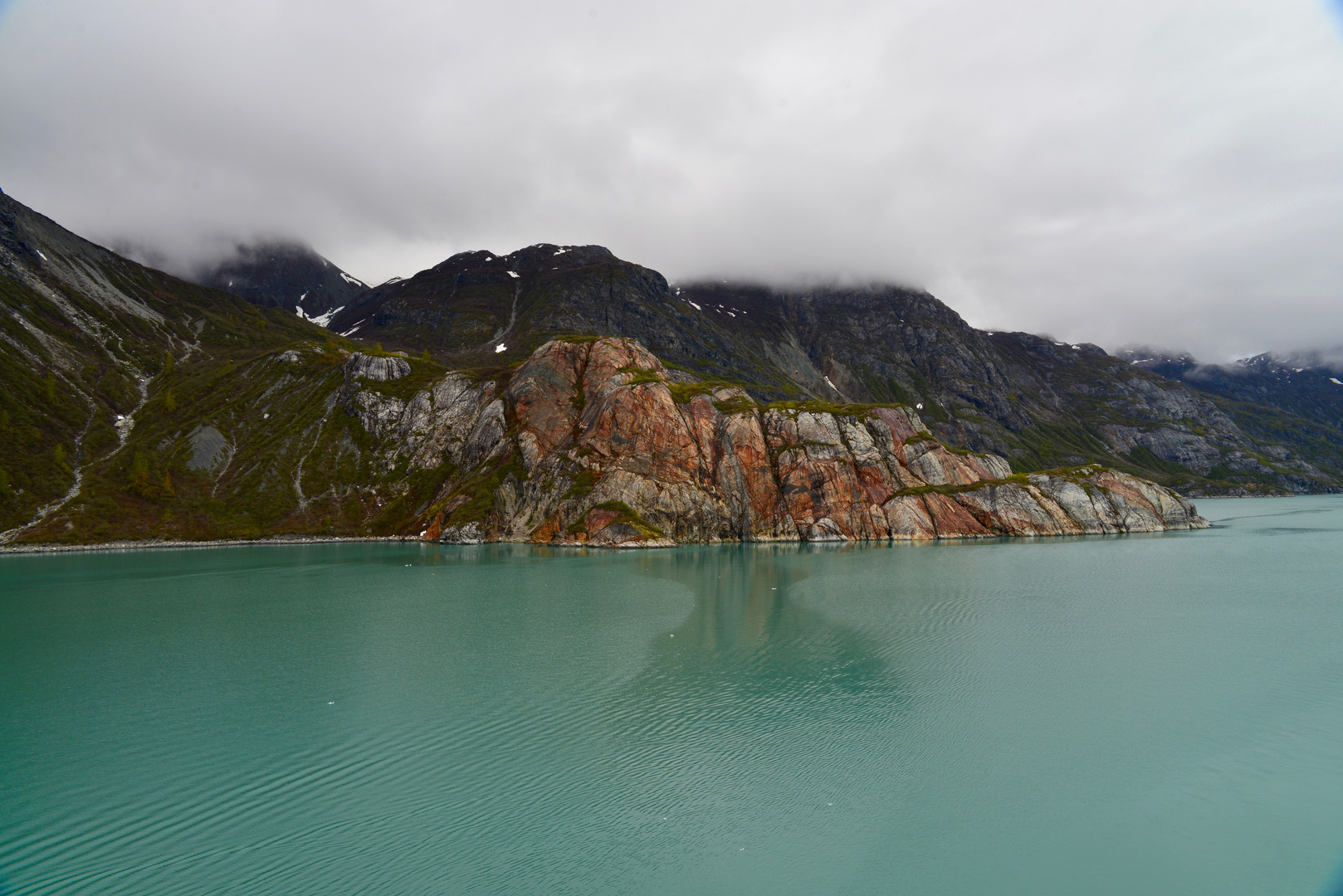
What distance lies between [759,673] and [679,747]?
11.1 meters

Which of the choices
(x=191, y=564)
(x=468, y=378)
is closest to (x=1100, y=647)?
(x=191, y=564)

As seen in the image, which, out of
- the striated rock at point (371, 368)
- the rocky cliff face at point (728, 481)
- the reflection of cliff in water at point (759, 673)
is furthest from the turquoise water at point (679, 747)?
the striated rock at point (371, 368)

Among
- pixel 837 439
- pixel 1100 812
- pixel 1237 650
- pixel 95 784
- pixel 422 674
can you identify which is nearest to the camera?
pixel 1100 812

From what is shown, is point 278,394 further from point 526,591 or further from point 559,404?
point 526,591

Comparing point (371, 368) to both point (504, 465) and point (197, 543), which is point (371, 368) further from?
point (197, 543)

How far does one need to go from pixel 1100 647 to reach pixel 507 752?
36214mm

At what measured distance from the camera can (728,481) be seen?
12775cm

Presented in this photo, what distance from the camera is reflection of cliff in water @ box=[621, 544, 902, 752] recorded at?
93.9ft

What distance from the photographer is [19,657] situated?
39031mm

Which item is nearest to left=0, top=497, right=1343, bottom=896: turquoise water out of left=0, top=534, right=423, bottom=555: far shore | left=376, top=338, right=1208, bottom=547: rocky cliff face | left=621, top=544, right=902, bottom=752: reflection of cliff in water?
left=621, top=544, right=902, bottom=752: reflection of cliff in water

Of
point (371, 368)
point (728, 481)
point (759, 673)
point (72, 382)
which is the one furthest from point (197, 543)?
→ point (759, 673)

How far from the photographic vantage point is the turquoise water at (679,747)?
1722 cm

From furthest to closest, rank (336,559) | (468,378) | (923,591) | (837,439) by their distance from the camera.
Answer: (468,378)
(837,439)
(336,559)
(923,591)

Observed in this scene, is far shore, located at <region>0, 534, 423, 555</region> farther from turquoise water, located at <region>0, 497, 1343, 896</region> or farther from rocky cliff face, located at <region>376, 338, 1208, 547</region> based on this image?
turquoise water, located at <region>0, 497, 1343, 896</region>
